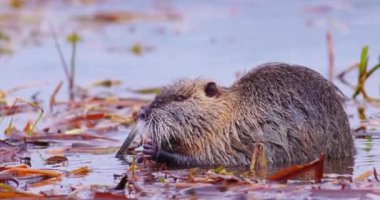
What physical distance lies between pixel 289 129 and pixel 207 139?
53 cm

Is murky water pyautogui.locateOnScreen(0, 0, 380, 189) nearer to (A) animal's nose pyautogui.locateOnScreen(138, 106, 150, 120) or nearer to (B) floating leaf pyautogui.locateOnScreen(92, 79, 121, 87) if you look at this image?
(B) floating leaf pyautogui.locateOnScreen(92, 79, 121, 87)

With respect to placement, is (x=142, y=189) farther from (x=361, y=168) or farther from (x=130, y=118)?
(x=130, y=118)

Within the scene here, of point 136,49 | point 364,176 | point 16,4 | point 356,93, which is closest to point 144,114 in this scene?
point 364,176

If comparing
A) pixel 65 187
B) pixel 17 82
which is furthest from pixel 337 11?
pixel 65 187

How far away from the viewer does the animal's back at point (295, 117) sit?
6543mm

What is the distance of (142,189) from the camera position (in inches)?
215

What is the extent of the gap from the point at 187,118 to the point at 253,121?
0.43m

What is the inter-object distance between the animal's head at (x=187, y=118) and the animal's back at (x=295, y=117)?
144mm

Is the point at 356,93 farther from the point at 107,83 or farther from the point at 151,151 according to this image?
the point at 107,83

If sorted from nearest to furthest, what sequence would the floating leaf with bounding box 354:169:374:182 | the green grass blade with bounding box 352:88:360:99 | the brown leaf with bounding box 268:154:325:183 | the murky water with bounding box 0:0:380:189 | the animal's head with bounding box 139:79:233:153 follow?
the brown leaf with bounding box 268:154:325:183
the floating leaf with bounding box 354:169:374:182
the animal's head with bounding box 139:79:233:153
the green grass blade with bounding box 352:88:360:99
the murky water with bounding box 0:0:380:189

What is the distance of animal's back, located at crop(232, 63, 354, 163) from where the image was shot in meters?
6.54

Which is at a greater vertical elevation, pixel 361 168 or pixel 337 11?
pixel 337 11

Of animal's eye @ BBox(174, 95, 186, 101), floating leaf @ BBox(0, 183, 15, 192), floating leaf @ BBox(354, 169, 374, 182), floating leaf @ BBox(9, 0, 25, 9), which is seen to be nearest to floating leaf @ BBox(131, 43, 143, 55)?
floating leaf @ BBox(9, 0, 25, 9)

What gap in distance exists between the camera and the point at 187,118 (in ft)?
22.1
